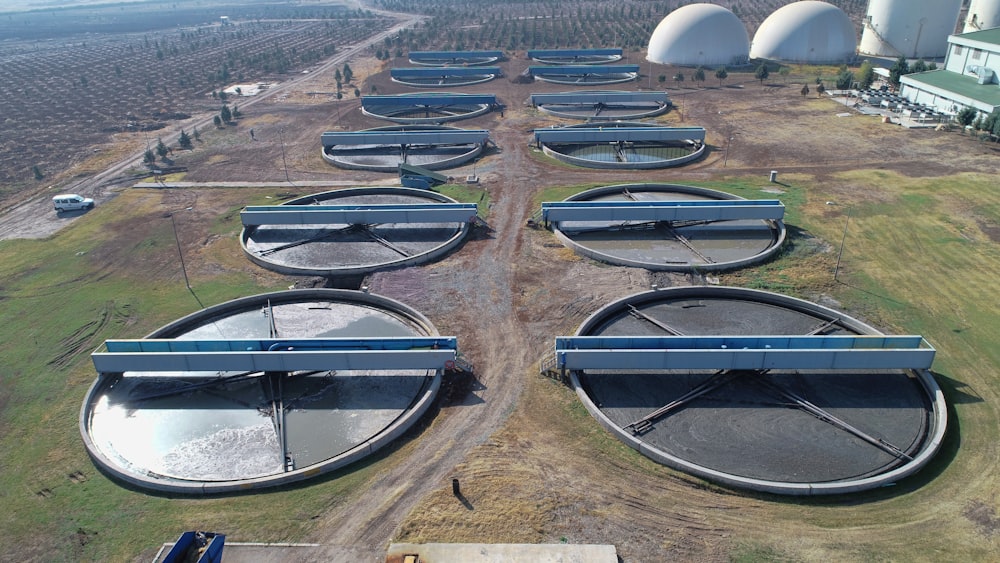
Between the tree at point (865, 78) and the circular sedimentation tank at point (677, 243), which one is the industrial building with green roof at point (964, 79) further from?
the circular sedimentation tank at point (677, 243)

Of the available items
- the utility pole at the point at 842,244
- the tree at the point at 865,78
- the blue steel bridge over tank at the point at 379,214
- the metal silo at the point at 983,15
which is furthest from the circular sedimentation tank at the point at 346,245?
the metal silo at the point at 983,15

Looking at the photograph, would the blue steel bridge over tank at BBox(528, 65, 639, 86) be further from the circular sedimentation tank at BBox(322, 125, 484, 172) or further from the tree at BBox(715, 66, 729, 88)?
the circular sedimentation tank at BBox(322, 125, 484, 172)

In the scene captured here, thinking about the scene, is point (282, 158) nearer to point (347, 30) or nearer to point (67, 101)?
point (67, 101)

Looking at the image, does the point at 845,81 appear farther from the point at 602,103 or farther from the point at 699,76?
the point at 602,103

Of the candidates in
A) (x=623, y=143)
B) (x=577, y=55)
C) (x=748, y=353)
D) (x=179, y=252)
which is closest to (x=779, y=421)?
(x=748, y=353)

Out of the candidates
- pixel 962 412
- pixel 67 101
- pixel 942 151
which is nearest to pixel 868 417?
pixel 962 412

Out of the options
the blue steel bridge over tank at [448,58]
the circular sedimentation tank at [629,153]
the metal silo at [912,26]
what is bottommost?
the circular sedimentation tank at [629,153]
